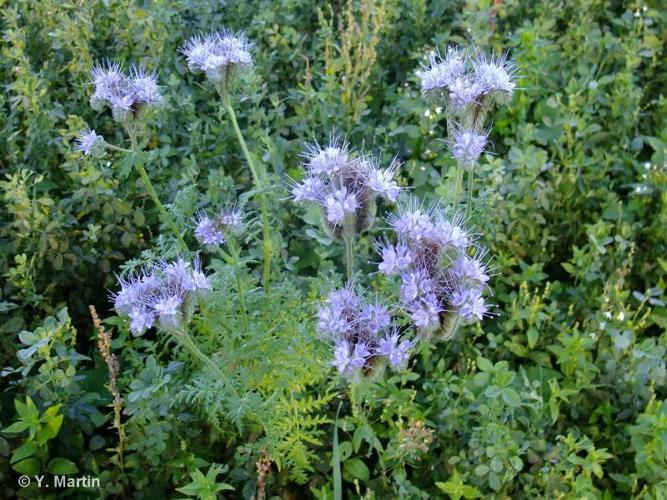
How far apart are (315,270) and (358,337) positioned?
1081 millimetres

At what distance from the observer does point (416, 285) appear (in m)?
1.75

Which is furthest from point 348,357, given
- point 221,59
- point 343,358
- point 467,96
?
point 221,59

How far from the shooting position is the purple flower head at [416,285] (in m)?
1.75

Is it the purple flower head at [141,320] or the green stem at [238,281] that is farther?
the green stem at [238,281]

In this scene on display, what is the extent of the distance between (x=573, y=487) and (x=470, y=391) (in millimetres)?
397

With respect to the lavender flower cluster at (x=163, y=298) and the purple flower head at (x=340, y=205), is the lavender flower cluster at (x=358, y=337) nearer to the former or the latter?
→ the purple flower head at (x=340, y=205)

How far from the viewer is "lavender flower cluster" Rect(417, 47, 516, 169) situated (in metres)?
1.98

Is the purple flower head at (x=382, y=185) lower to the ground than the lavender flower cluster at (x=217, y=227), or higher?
lower

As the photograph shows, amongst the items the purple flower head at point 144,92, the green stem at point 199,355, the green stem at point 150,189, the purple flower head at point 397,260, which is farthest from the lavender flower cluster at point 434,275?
the purple flower head at point 144,92

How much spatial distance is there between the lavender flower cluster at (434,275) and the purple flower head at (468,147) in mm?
243

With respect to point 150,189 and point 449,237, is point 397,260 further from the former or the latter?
point 150,189

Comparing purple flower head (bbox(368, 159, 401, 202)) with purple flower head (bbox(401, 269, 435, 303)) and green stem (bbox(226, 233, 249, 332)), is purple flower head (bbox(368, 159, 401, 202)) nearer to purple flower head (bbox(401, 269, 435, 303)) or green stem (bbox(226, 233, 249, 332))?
purple flower head (bbox(401, 269, 435, 303))

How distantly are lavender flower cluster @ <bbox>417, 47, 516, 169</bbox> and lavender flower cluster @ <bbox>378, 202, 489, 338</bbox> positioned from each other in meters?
0.26

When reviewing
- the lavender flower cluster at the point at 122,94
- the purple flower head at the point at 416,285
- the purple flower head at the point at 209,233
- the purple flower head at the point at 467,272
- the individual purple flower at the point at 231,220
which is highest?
the lavender flower cluster at the point at 122,94
